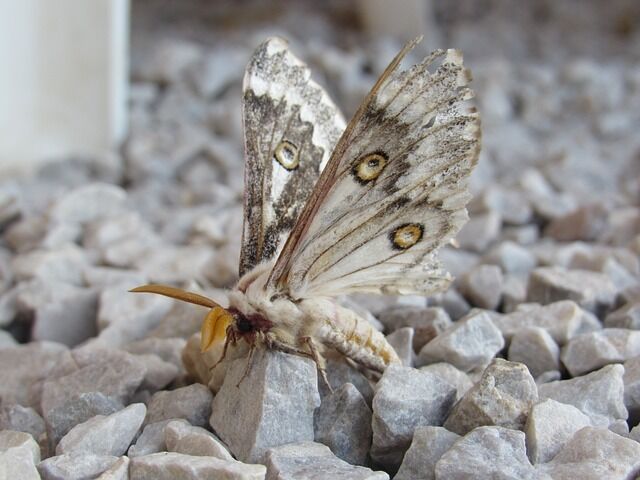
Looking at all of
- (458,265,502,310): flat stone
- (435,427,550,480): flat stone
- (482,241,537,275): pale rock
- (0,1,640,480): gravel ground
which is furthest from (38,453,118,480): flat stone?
(482,241,537,275): pale rock

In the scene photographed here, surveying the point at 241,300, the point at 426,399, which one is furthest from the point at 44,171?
the point at 426,399

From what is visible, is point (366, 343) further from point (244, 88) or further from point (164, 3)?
point (164, 3)

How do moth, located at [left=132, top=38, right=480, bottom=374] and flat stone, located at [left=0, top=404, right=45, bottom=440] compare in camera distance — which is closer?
moth, located at [left=132, top=38, right=480, bottom=374]

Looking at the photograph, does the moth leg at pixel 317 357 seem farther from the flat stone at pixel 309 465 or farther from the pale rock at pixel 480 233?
the pale rock at pixel 480 233

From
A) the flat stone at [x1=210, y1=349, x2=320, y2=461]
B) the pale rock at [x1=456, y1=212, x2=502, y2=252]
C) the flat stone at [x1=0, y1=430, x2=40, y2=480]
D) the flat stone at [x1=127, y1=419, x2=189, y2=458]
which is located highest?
the pale rock at [x1=456, y1=212, x2=502, y2=252]

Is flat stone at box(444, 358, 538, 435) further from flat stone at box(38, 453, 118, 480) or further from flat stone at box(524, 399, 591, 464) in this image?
→ flat stone at box(38, 453, 118, 480)

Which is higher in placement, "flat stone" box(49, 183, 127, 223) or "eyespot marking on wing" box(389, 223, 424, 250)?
"eyespot marking on wing" box(389, 223, 424, 250)
